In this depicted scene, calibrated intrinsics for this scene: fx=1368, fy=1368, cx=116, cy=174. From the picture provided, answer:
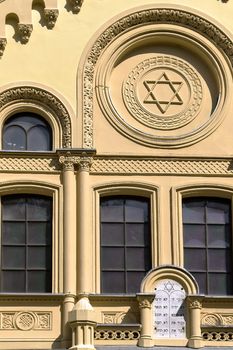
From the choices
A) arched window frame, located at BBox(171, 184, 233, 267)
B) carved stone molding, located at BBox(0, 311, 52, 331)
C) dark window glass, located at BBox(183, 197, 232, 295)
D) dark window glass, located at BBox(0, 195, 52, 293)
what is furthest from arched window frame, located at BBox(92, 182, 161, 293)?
carved stone molding, located at BBox(0, 311, 52, 331)

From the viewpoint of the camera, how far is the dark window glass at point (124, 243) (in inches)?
1357

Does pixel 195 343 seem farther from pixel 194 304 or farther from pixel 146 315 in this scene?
pixel 146 315

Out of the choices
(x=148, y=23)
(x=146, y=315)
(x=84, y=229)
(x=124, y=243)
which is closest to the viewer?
(x=146, y=315)

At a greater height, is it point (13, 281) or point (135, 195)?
point (135, 195)

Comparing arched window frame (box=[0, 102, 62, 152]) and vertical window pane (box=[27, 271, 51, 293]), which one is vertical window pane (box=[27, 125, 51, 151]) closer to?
arched window frame (box=[0, 102, 62, 152])

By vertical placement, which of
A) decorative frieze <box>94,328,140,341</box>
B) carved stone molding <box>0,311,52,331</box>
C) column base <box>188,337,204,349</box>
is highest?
carved stone molding <box>0,311,52,331</box>

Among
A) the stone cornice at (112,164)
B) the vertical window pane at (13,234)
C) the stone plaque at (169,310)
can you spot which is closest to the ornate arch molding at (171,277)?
the stone plaque at (169,310)

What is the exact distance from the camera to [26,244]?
34531 millimetres

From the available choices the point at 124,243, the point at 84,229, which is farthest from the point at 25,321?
the point at 124,243

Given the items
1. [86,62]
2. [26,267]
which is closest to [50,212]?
[26,267]

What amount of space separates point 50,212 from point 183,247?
3495 mm

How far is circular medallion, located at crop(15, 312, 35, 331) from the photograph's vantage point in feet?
110

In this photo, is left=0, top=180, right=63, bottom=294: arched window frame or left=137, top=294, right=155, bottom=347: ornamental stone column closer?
left=137, top=294, right=155, bottom=347: ornamental stone column

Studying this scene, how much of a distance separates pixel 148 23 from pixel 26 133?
4454 millimetres
